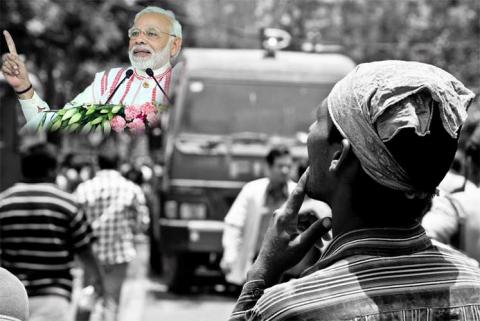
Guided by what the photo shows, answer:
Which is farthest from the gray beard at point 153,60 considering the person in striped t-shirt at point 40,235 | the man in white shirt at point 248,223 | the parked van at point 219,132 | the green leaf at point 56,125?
the parked van at point 219,132

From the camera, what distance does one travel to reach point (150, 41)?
2.20 meters

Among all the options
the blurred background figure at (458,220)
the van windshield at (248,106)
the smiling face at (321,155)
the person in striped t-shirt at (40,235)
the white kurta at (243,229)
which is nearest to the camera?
the smiling face at (321,155)

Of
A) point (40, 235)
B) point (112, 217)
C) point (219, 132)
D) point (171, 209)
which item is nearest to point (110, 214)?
point (112, 217)

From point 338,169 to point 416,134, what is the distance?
0.61ft

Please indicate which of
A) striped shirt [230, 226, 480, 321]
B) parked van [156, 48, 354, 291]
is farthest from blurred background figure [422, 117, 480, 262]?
parked van [156, 48, 354, 291]

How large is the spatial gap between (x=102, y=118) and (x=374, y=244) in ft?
2.08

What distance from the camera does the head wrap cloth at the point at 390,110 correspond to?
1.94 metres

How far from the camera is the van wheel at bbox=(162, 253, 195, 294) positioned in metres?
11.8

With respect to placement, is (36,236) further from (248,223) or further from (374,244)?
(374,244)

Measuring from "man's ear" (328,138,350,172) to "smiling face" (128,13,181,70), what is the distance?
459 mm

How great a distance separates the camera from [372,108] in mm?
1971

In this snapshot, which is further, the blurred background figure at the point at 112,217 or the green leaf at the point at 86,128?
the blurred background figure at the point at 112,217

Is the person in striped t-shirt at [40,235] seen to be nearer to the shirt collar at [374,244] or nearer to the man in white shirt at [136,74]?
the man in white shirt at [136,74]

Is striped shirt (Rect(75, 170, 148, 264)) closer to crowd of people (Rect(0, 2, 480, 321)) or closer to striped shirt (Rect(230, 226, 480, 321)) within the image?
crowd of people (Rect(0, 2, 480, 321))
